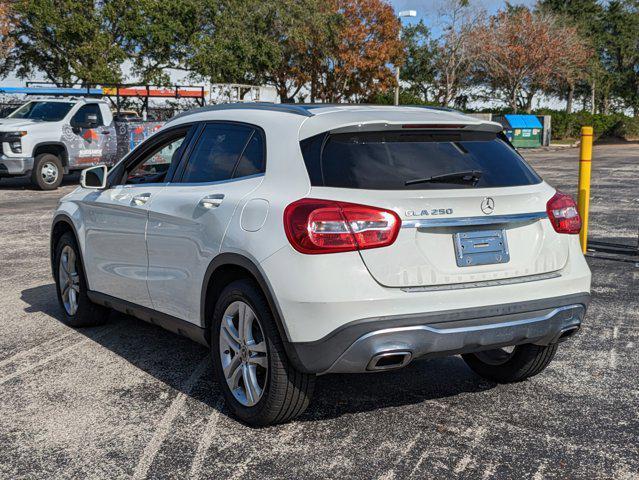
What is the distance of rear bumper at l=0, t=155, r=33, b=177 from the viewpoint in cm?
1780

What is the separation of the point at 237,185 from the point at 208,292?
0.62 meters

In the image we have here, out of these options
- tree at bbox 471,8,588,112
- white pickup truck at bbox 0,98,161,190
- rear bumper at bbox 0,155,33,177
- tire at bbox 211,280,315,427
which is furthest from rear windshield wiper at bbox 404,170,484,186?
tree at bbox 471,8,588,112

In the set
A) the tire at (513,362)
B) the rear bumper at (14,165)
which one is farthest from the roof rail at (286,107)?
the rear bumper at (14,165)

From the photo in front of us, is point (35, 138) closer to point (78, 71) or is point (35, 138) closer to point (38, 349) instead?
point (38, 349)

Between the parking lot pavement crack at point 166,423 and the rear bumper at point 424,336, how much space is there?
0.86 metres

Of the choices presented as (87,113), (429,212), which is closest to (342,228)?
(429,212)

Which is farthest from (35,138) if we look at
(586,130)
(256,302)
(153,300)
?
(256,302)

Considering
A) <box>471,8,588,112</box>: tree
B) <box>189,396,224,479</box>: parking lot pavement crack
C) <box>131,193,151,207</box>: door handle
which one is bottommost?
<box>189,396,224,479</box>: parking lot pavement crack

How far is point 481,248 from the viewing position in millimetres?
4035

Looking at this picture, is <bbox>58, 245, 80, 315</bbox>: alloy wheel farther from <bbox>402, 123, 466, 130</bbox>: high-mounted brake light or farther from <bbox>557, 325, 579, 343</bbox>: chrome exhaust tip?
<bbox>557, 325, 579, 343</bbox>: chrome exhaust tip

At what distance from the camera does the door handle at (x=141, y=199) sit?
5.27 metres

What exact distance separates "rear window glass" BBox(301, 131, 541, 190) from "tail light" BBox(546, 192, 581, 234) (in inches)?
7.2

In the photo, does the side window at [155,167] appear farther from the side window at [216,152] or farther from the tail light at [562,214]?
the tail light at [562,214]

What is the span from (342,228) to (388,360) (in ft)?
2.13
